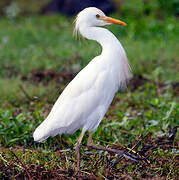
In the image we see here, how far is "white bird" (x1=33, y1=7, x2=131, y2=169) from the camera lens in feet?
10.3

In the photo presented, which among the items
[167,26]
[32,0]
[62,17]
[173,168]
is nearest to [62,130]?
[173,168]

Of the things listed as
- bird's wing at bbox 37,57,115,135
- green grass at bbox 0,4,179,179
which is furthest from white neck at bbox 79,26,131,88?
green grass at bbox 0,4,179,179

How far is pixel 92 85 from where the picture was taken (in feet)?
10.4

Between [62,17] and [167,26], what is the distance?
3.43 meters

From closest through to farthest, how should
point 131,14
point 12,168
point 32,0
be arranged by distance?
point 12,168
point 131,14
point 32,0

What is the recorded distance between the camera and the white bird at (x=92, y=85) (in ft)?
10.3

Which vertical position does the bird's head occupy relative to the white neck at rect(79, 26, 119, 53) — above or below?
above

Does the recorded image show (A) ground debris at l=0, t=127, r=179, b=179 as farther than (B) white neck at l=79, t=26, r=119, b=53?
No

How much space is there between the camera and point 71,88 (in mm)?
3213

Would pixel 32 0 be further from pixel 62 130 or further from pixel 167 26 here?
pixel 62 130

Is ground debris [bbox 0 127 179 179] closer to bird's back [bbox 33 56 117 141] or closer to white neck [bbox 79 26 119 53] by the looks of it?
bird's back [bbox 33 56 117 141]

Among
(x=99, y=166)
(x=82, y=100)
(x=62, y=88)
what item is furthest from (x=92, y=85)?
(x=62, y=88)

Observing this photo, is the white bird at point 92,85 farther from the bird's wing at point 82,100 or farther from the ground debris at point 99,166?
the ground debris at point 99,166

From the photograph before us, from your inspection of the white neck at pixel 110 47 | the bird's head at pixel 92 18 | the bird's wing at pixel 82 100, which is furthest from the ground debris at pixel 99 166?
the bird's head at pixel 92 18
